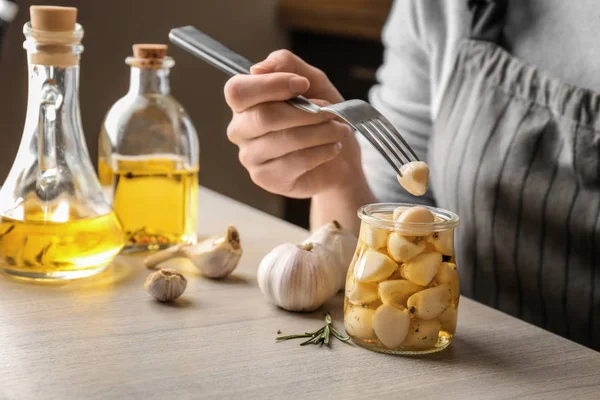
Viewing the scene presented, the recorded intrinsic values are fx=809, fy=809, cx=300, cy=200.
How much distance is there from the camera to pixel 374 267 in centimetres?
64

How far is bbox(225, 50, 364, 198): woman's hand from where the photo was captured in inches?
31.9

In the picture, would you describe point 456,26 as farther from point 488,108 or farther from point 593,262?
point 593,262

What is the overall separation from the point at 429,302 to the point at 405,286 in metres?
0.02

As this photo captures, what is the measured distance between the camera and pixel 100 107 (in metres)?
2.34

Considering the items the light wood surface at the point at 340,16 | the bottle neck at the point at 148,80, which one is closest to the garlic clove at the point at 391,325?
the bottle neck at the point at 148,80

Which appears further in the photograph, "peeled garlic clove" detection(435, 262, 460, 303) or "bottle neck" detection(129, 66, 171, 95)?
"bottle neck" detection(129, 66, 171, 95)

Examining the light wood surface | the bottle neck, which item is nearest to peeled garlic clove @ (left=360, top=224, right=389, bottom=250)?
the bottle neck

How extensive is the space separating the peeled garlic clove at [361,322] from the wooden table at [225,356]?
0.05ft

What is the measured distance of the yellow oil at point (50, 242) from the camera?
0.78 metres

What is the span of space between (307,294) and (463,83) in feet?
1.57

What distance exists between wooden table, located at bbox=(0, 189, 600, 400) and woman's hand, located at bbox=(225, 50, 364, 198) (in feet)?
0.54

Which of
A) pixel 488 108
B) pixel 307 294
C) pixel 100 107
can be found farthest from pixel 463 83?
pixel 100 107

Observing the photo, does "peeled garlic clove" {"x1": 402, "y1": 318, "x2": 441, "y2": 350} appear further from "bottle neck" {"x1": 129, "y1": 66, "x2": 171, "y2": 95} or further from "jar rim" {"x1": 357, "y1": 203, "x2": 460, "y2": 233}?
"bottle neck" {"x1": 129, "y1": 66, "x2": 171, "y2": 95}

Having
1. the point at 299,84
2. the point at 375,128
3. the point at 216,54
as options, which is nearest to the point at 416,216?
the point at 375,128
